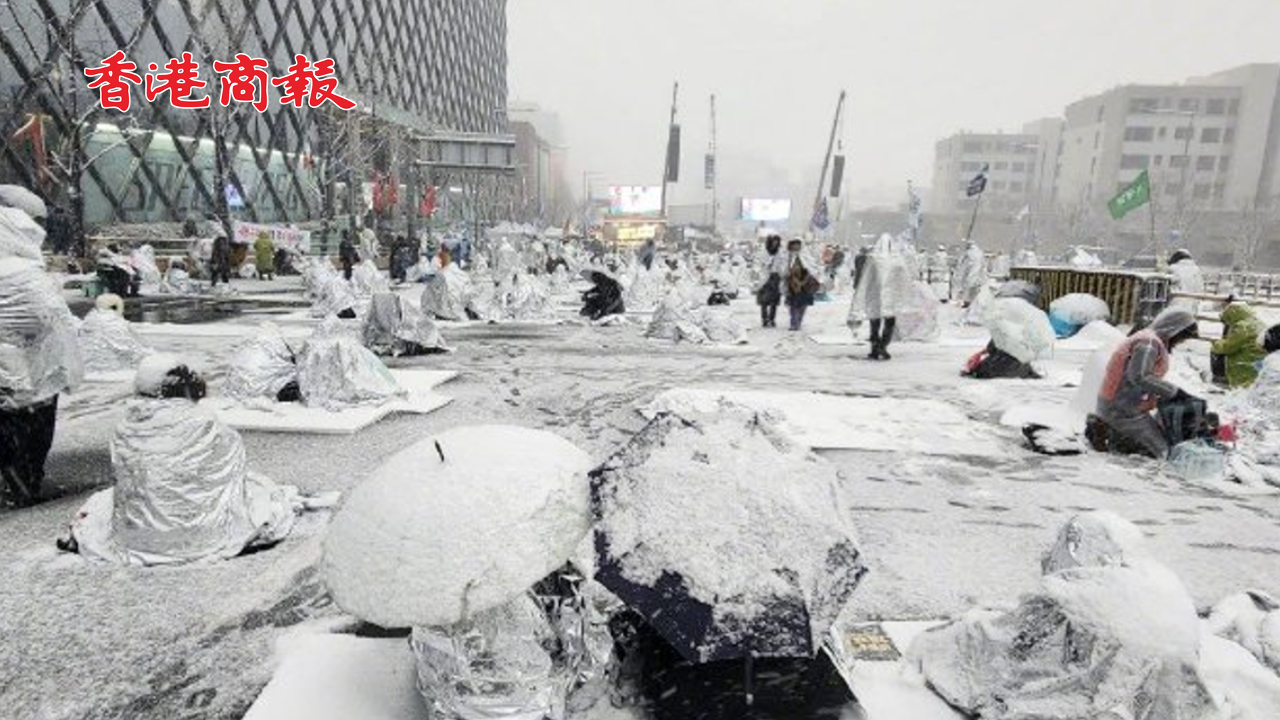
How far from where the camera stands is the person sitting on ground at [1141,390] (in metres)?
5.35

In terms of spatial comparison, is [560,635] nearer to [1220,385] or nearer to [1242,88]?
[1220,385]

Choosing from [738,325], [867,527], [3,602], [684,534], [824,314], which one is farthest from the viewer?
[824,314]

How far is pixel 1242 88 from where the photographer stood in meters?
71.9

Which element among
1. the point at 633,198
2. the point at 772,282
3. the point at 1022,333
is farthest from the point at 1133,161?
the point at 1022,333

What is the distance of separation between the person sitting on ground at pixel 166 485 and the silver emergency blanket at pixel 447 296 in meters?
10.3

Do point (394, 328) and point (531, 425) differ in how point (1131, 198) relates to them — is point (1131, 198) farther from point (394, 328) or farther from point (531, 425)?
point (531, 425)

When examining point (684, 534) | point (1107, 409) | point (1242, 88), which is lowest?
point (1107, 409)

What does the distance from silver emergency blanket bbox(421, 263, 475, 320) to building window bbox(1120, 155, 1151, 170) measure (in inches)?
3155

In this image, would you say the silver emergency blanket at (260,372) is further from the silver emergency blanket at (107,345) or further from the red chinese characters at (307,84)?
the red chinese characters at (307,84)

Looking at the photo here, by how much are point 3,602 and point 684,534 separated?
3.19 metres

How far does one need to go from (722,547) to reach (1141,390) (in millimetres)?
4871

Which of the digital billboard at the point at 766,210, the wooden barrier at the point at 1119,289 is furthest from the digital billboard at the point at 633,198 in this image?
the wooden barrier at the point at 1119,289

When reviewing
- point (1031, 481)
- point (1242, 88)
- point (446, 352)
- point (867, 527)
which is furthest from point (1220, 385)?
point (1242, 88)

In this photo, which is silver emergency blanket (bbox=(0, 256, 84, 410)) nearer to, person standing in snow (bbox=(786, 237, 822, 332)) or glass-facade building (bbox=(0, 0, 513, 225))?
person standing in snow (bbox=(786, 237, 822, 332))
